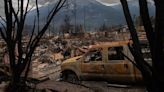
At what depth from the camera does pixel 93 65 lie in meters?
13.4

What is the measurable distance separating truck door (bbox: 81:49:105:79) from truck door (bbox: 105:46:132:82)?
0.29 m

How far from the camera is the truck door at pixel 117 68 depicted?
12250 millimetres

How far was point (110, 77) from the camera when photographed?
1283cm

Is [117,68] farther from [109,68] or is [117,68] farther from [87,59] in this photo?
[87,59]

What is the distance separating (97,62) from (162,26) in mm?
10389

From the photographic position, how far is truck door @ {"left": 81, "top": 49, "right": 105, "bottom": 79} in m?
13.2

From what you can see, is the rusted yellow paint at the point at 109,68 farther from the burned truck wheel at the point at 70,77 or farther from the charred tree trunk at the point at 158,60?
the charred tree trunk at the point at 158,60

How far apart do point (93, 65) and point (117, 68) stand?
1.15 metres

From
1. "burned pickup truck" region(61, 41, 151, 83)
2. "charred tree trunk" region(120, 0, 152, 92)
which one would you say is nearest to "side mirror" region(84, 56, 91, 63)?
"burned pickup truck" region(61, 41, 151, 83)

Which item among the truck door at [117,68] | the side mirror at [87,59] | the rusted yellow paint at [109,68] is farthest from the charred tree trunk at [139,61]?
the side mirror at [87,59]

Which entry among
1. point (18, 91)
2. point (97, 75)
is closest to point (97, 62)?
point (97, 75)

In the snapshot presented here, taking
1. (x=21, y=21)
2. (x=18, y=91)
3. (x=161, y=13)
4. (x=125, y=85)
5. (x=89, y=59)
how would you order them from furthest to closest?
1. (x=89, y=59)
2. (x=125, y=85)
3. (x=18, y=91)
4. (x=21, y=21)
5. (x=161, y=13)

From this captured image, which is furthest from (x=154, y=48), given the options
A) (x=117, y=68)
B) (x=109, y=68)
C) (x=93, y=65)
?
(x=93, y=65)

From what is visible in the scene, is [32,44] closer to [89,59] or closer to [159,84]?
[159,84]
